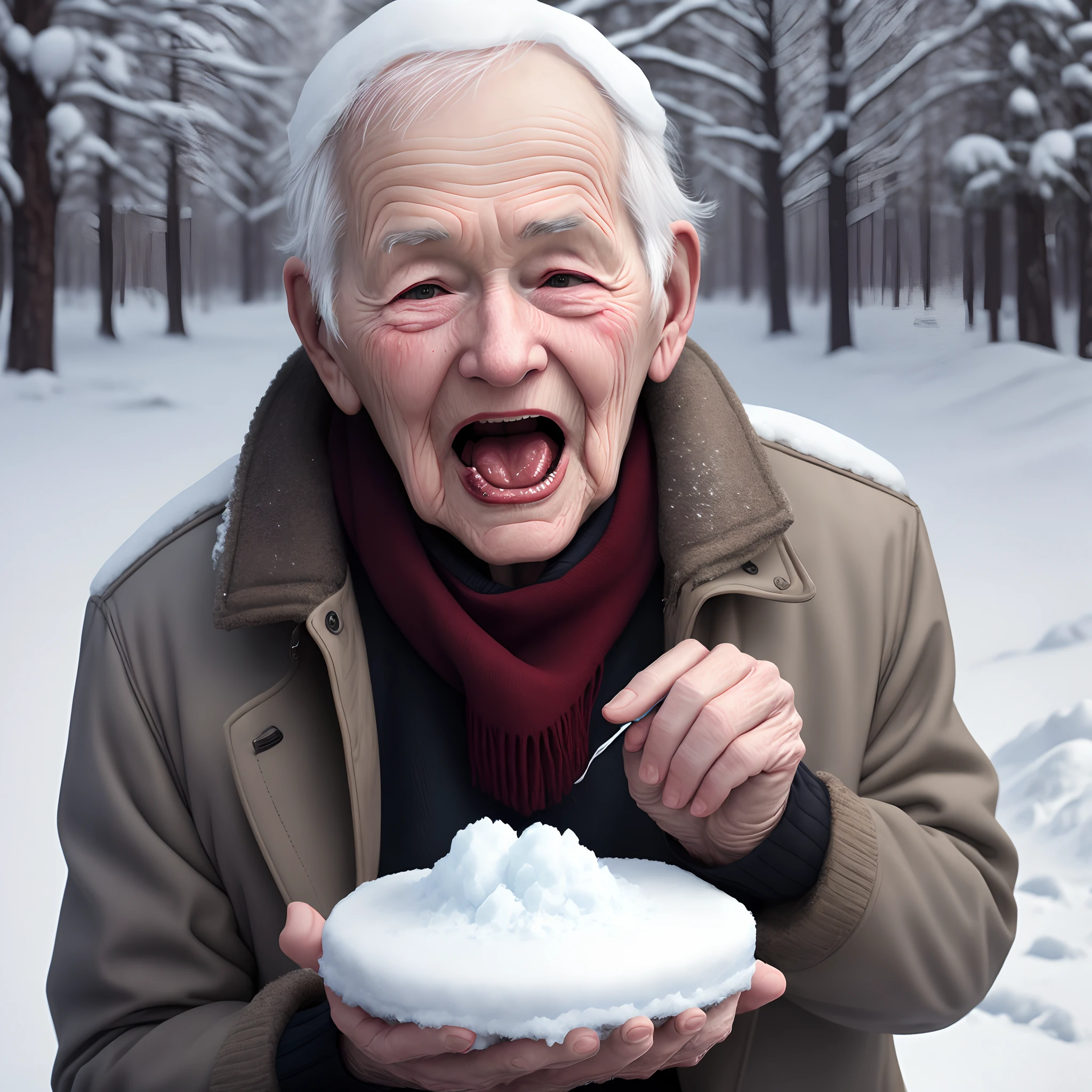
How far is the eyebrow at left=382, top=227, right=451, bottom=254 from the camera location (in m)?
1.33

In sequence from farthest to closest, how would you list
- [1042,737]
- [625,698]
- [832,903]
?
[1042,737]
[832,903]
[625,698]

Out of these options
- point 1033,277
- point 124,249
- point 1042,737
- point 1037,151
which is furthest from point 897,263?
point 124,249

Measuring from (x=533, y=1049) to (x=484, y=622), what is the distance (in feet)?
1.74

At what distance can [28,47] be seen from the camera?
12.9 feet

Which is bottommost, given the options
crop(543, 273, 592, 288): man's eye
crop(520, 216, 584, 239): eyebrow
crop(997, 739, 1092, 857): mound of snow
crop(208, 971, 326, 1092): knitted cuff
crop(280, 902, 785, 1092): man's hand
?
crop(997, 739, 1092, 857): mound of snow

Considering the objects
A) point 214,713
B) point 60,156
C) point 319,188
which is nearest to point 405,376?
point 319,188

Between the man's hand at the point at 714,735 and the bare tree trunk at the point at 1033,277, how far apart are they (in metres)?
2.95

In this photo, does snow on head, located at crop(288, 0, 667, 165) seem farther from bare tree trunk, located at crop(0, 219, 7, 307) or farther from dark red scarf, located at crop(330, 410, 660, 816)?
bare tree trunk, located at crop(0, 219, 7, 307)

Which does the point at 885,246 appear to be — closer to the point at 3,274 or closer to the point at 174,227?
the point at 174,227

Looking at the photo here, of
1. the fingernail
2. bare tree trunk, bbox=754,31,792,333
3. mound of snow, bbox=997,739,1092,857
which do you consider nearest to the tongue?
the fingernail

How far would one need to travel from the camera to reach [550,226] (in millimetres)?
1341

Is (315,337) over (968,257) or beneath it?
beneath

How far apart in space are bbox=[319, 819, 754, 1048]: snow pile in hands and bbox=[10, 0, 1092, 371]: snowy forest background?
3.03 m

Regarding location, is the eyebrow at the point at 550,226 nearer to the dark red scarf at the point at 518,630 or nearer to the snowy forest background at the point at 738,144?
the dark red scarf at the point at 518,630
